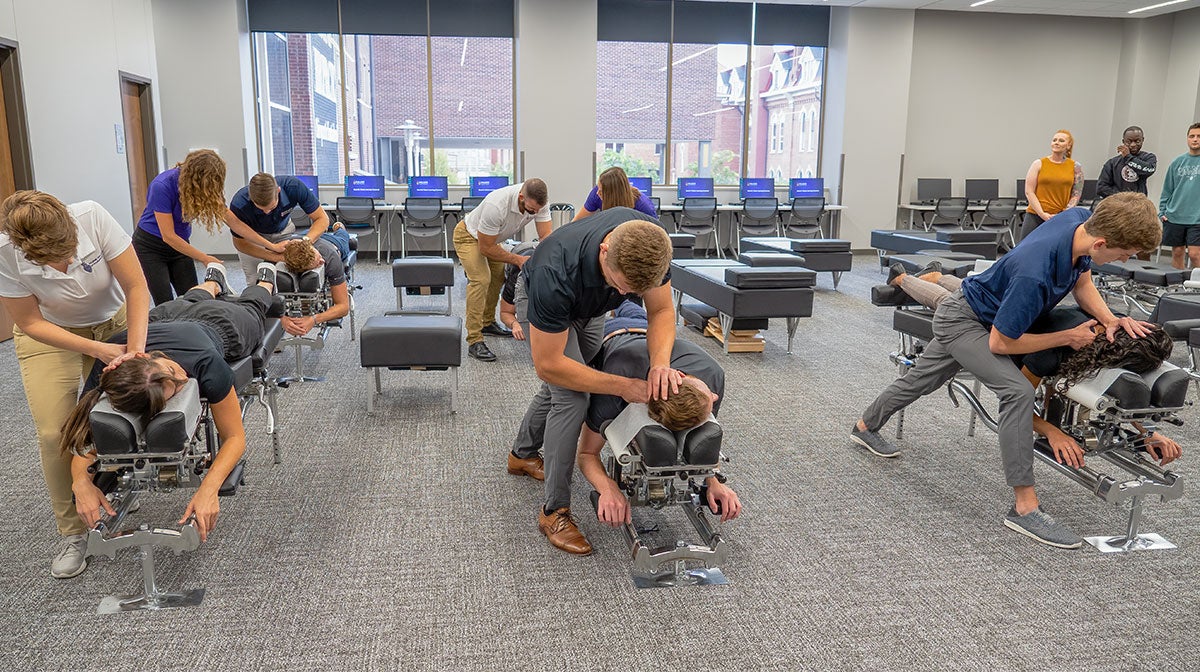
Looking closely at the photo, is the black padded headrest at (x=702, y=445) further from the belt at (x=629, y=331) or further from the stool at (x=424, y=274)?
the stool at (x=424, y=274)

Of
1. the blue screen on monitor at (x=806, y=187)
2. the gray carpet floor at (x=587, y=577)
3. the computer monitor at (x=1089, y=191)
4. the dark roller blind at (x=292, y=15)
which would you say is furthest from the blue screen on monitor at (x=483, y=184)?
the computer monitor at (x=1089, y=191)

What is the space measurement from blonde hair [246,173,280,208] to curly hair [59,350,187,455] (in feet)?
7.39

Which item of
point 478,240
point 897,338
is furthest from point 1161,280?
point 478,240

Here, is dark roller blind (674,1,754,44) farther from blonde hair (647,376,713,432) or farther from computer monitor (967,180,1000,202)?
blonde hair (647,376,713,432)

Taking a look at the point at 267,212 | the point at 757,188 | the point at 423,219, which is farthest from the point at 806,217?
the point at 267,212

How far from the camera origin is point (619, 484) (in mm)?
2293

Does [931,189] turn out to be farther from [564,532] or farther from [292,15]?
[564,532]

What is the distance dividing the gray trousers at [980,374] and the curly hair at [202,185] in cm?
285

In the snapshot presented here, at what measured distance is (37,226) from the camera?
201 centimetres

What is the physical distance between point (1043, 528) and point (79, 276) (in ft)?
9.76

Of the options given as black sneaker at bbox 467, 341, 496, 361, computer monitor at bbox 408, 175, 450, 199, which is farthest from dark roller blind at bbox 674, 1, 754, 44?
black sneaker at bbox 467, 341, 496, 361

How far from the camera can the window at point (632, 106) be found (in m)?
10.3

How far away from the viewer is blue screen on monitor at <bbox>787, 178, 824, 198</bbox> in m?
10.3

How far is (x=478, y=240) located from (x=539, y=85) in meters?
5.41
